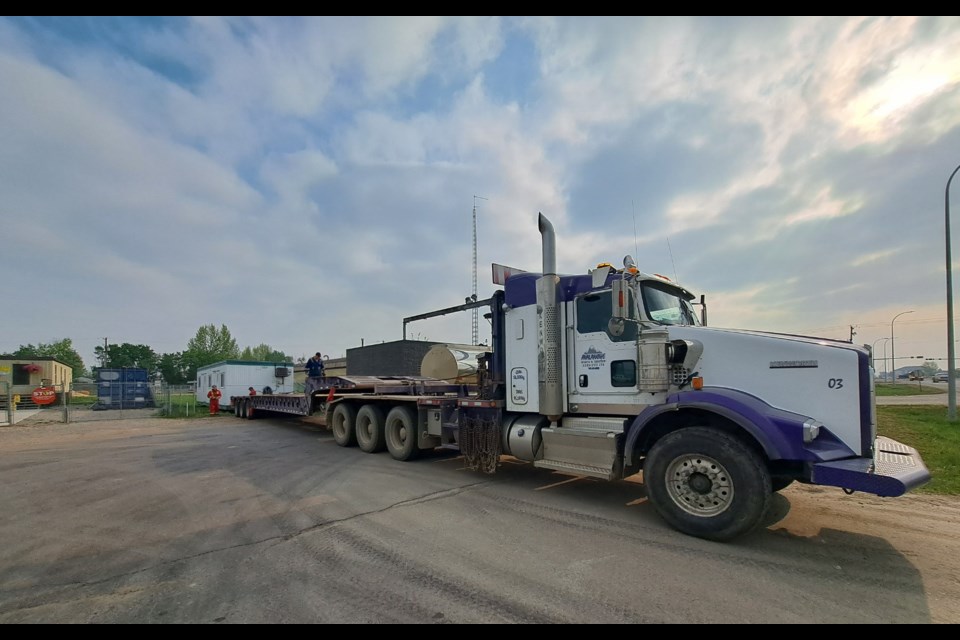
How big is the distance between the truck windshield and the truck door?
0.32 meters

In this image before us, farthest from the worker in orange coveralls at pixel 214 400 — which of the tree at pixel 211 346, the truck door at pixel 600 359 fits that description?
the tree at pixel 211 346

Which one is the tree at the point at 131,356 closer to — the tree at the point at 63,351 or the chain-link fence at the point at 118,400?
the tree at the point at 63,351

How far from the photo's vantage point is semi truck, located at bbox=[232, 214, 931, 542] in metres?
4.47

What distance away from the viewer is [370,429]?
10266mm

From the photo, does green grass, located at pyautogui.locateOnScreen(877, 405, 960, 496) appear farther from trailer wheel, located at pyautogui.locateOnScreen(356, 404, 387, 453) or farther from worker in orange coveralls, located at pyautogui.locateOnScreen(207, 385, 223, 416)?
worker in orange coveralls, located at pyautogui.locateOnScreen(207, 385, 223, 416)

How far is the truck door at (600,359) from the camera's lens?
593cm

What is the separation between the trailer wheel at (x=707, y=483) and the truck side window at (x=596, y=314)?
5.05ft

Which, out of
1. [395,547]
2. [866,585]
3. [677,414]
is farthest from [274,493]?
[866,585]

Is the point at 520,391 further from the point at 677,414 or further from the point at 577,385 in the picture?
the point at 677,414

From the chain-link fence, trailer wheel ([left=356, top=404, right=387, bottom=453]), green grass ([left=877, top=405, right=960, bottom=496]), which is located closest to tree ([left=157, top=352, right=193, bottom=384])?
the chain-link fence

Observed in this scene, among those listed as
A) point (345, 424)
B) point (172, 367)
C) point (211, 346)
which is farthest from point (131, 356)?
point (345, 424)

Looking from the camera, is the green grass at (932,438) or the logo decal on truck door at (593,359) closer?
the logo decal on truck door at (593,359)

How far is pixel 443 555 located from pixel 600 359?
3.14 m
